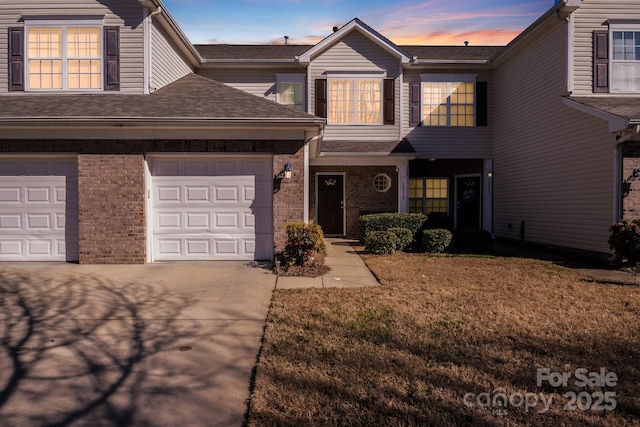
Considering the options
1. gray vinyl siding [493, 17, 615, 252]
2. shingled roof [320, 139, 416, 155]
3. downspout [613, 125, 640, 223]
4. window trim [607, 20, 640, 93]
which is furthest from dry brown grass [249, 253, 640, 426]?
shingled roof [320, 139, 416, 155]

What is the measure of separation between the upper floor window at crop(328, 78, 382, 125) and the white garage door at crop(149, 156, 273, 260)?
6693mm

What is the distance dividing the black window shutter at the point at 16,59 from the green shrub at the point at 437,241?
37.2ft

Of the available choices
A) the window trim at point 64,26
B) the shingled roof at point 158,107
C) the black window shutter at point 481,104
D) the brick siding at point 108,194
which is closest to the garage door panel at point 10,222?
the brick siding at point 108,194

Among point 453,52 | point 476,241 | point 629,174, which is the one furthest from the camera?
point 453,52

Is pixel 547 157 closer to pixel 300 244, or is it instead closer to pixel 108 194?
pixel 300 244

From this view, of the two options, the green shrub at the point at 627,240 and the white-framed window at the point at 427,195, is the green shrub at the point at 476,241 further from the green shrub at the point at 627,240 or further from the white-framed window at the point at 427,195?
the white-framed window at the point at 427,195

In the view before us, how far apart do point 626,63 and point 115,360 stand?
45.8 ft

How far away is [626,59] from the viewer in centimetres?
1205

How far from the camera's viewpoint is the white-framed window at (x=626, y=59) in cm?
1200

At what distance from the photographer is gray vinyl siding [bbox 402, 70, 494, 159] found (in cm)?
1630

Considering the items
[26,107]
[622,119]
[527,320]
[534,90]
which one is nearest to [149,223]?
[26,107]

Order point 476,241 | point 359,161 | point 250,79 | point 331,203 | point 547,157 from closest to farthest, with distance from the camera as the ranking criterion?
point 476,241, point 547,157, point 359,161, point 250,79, point 331,203

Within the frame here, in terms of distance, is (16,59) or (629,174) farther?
(16,59)

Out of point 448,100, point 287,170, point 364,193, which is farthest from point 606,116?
point 364,193
